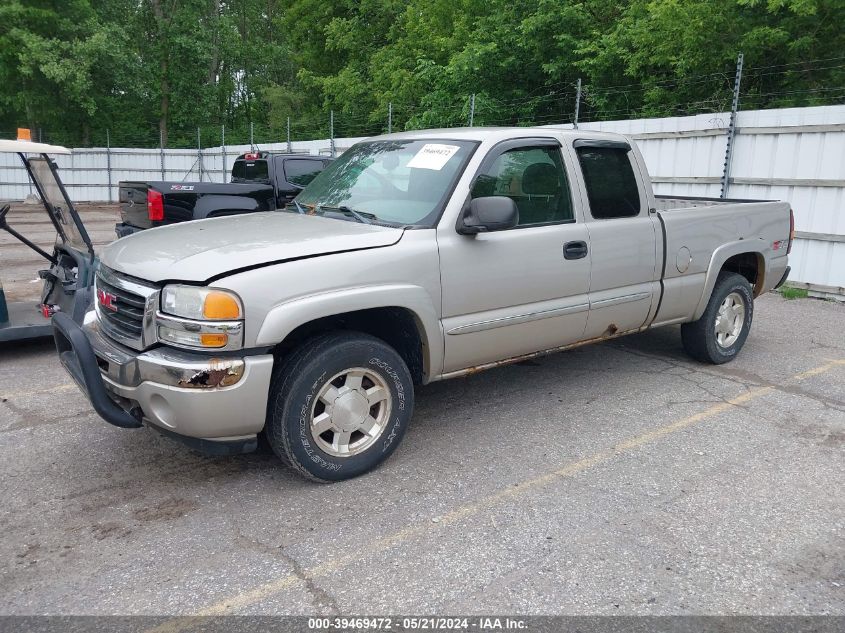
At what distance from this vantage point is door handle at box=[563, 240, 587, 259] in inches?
185

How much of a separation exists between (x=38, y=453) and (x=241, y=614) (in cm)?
220

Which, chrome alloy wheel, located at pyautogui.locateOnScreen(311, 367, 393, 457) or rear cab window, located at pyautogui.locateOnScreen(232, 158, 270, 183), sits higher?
rear cab window, located at pyautogui.locateOnScreen(232, 158, 270, 183)

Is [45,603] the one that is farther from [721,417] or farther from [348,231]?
[721,417]

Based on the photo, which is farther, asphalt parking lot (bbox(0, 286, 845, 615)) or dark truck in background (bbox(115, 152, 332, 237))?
dark truck in background (bbox(115, 152, 332, 237))

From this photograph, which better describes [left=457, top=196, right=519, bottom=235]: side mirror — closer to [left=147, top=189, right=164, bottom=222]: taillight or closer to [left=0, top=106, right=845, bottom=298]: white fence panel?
[left=147, top=189, right=164, bottom=222]: taillight

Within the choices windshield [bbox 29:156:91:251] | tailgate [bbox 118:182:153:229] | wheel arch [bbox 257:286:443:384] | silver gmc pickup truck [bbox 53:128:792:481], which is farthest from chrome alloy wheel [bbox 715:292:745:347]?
tailgate [bbox 118:182:153:229]

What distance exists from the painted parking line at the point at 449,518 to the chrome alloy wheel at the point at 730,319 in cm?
84

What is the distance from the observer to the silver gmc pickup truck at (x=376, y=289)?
11.2 feet

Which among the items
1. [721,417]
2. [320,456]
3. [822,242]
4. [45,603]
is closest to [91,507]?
[45,603]

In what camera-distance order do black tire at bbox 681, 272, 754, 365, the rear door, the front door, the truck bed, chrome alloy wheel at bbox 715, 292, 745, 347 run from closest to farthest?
the front door
the rear door
the truck bed
black tire at bbox 681, 272, 754, 365
chrome alloy wheel at bbox 715, 292, 745, 347

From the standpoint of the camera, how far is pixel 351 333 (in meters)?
3.85

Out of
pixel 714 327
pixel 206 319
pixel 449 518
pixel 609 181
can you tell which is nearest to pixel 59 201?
pixel 206 319

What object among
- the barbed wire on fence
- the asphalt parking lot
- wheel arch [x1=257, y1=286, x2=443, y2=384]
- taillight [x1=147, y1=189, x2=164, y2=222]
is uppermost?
the barbed wire on fence

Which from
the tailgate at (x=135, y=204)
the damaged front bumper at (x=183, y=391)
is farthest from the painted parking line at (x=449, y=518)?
the tailgate at (x=135, y=204)
